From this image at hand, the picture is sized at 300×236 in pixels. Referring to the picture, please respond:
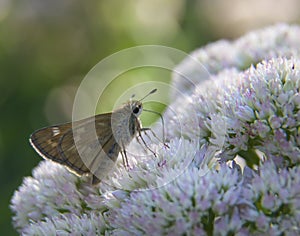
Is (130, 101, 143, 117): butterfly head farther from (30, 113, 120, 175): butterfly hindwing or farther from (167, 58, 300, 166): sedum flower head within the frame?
(167, 58, 300, 166): sedum flower head

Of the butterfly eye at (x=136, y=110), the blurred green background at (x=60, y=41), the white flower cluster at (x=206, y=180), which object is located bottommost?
the white flower cluster at (x=206, y=180)

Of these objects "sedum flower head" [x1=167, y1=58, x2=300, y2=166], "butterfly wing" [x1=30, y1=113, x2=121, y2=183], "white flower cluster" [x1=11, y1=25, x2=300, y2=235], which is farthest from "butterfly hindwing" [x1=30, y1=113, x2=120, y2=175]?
"sedum flower head" [x1=167, y1=58, x2=300, y2=166]

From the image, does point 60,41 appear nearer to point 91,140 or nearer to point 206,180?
point 91,140

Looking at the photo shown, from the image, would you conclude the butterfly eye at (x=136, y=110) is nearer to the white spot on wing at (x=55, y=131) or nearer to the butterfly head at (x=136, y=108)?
the butterfly head at (x=136, y=108)

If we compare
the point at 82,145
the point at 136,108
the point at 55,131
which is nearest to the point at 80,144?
the point at 82,145

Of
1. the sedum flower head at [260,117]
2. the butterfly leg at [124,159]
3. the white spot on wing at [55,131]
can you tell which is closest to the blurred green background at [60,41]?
the white spot on wing at [55,131]
